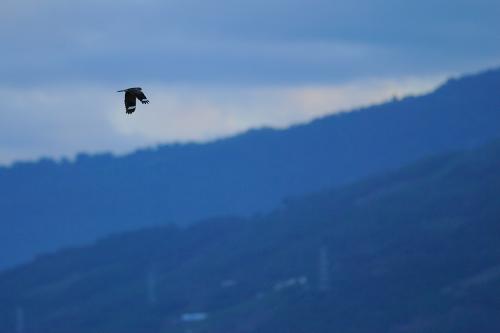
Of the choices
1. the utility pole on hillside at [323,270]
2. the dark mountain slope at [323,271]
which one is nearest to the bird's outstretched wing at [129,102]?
the dark mountain slope at [323,271]

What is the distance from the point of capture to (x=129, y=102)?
27984mm

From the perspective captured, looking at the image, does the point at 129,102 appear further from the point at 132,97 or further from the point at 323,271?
the point at 323,271

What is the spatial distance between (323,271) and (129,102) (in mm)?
136830

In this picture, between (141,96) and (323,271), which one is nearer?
(141,96)

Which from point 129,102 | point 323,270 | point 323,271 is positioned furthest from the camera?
point 323,270

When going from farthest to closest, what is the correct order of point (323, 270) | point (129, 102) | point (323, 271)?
point (323, 270), point (323, 271), point (129, 102)

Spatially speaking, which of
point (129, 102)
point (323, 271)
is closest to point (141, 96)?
point (129, 102)

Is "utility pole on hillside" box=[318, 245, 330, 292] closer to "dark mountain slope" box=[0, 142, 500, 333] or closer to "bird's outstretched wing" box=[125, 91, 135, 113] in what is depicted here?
"dark mountain slope" box=[0, 142, 500, 333]

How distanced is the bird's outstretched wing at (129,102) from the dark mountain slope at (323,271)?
9524 centimetres

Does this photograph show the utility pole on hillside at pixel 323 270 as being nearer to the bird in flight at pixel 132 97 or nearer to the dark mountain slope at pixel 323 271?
the dark mountain slope at pixel 323 271

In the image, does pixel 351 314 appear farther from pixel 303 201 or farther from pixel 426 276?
pixel 303 201

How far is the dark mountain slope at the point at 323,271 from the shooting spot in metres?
140

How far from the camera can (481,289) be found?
136m

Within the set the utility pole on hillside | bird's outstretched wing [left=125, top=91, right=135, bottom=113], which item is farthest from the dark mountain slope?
bird's outstretched wing [left=125, top=91, right=135, bottom=113]
